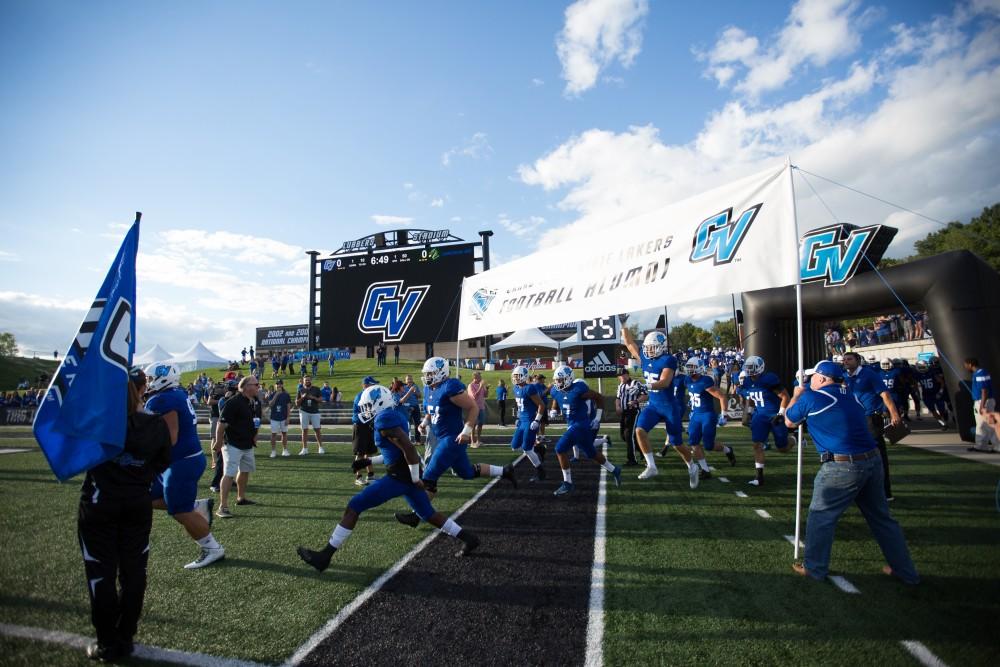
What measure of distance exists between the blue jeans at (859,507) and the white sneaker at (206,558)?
20.1ft

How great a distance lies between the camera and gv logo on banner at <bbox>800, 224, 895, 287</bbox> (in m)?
14.0

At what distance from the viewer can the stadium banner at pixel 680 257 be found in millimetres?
5273

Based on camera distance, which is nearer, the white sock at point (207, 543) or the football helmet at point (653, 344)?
the white sock at point (207, 543)

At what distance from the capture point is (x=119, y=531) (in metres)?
3.53

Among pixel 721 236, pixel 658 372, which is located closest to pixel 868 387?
pixel 658 372

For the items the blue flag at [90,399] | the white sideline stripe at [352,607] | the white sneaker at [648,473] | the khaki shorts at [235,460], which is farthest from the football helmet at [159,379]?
the white sneaker at [648,473]

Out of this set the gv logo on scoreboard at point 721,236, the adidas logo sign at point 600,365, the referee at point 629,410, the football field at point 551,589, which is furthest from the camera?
the adidas logo sign at point 600,365

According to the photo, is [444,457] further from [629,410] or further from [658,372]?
[629,410]

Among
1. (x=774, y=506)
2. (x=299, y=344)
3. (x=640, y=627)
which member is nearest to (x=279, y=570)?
(x=640, y=627)

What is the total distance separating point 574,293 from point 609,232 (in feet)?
3.26

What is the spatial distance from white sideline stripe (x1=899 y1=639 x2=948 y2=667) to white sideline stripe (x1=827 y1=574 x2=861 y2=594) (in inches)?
32.6

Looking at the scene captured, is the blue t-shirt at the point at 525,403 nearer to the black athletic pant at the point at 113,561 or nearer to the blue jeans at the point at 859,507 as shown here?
the blue jeans at the point at 859,507

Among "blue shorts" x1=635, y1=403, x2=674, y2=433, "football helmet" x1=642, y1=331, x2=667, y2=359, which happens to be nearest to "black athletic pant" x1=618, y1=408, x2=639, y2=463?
"blue shorts" x1=635, y1=403, x2=674, y2=433

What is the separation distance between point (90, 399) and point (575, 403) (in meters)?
6.44
